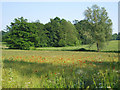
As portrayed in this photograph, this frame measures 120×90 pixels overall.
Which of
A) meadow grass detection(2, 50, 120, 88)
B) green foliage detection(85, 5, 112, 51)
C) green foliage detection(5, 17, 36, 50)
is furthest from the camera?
green foliage detection(5, 17, 36, 50)

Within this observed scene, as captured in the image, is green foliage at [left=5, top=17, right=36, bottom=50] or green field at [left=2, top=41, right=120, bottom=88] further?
green foliage at [left=5, top=17, right=36, bottom=50]

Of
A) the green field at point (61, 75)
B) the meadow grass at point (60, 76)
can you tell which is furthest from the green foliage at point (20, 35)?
the meadow grass at point (60, 76)

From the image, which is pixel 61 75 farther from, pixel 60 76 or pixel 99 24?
pixel 99 24

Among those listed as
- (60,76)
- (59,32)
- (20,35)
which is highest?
(59,32)

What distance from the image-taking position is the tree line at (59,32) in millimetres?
30062

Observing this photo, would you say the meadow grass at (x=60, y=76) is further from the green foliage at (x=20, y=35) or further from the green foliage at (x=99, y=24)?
the green foliage at (x=20, y=35)

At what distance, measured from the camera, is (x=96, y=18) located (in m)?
30.3

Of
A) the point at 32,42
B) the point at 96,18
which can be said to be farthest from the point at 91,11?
the point at 32,42

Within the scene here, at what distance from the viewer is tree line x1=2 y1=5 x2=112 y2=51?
1184 inches

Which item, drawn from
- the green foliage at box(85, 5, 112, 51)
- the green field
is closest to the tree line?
the green foliage at box(85, 5, 112, 51)

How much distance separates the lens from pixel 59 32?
50.6m

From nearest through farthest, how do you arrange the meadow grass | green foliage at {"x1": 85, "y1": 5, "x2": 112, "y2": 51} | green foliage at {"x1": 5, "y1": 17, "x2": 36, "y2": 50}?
the meadow grass → green foliage at {"x1": 85, "y1": 5, "x2": 112, "y2": 51} → green foliage at {"x1": 5, "y1": 17, "x2": 36, "y2": 50}

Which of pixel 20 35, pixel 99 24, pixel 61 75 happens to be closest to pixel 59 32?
pixel 20 35

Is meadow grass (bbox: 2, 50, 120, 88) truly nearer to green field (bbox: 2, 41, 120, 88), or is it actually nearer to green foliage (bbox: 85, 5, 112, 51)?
green field (bbox: 2, 41, 120, 88)
